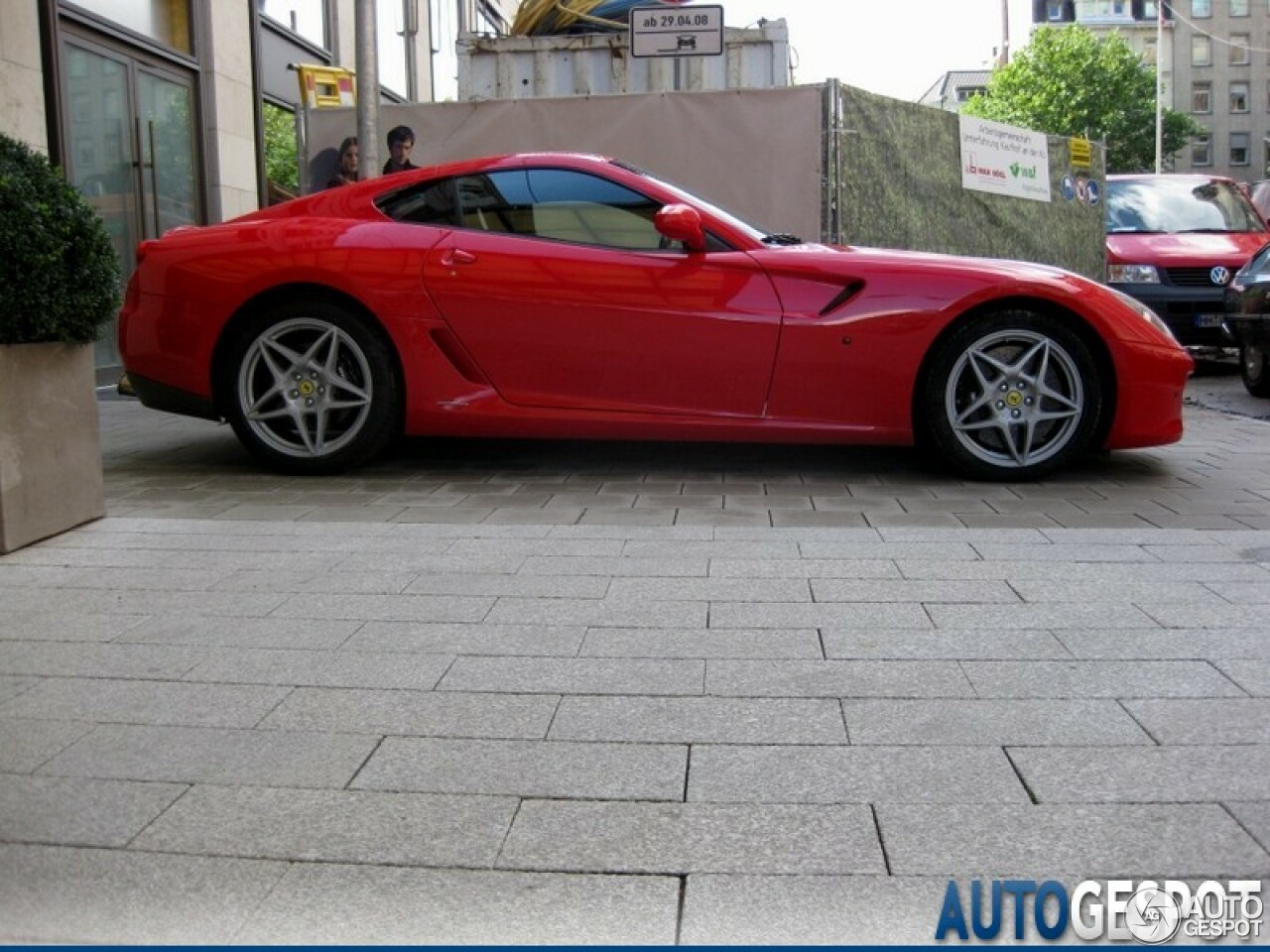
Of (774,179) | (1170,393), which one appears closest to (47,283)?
(1170,393)

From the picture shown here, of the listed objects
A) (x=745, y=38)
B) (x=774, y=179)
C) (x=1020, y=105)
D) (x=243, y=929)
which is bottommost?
(x=243, y=929)

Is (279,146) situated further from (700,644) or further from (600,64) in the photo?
(700,644)

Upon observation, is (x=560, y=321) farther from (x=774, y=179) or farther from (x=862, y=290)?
(x=774, y=179)

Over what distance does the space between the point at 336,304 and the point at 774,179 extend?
4.73 m

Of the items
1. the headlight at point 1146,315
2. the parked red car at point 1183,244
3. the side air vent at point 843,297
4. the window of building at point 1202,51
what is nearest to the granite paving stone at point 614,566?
the side air vent at point 843,297

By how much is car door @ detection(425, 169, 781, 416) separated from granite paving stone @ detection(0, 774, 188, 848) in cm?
345

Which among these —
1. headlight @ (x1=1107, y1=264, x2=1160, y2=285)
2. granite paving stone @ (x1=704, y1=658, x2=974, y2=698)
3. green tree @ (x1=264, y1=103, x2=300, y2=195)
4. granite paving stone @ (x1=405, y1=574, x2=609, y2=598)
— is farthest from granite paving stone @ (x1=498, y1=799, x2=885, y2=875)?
green tree @ (x1=264, y1=103, x2=300, y2=195)

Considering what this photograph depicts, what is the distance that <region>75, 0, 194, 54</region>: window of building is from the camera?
11.7 m

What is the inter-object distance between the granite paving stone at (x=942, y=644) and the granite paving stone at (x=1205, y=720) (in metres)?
0.41

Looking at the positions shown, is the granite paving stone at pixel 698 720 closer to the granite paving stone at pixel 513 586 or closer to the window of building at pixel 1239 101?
the granite paving stone at pixel 513 586

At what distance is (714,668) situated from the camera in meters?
3.39

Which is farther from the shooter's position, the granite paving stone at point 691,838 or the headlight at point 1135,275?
the headlight at point 1135,275

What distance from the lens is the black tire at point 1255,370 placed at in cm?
1037

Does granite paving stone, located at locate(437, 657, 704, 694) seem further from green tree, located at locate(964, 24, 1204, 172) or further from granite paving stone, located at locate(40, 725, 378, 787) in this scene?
green tree, located at locate(964, 24, 1204, 172)
